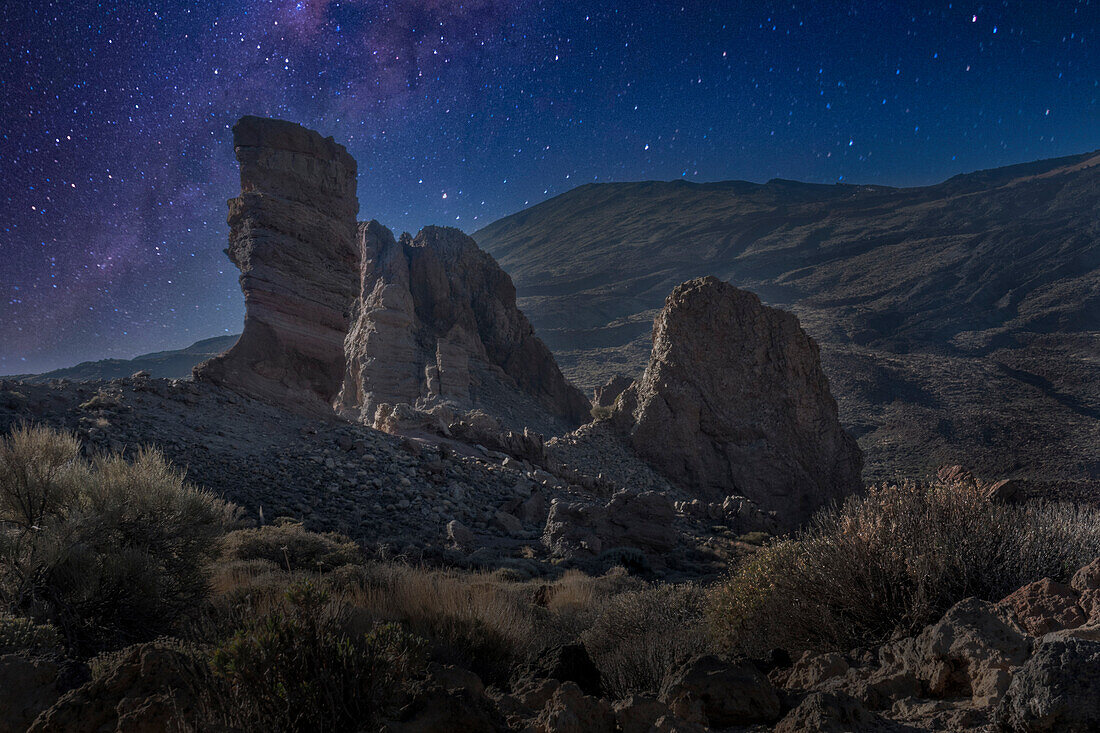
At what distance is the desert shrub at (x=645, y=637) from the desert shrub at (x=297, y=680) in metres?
1.84

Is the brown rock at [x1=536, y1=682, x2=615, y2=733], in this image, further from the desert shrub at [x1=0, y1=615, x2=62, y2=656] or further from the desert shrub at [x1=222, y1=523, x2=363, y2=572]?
the desert shrub at [x1=222, y1=523, x2=363, y2=572]

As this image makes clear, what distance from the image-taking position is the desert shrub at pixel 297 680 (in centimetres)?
225

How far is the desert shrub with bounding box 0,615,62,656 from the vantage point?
3121 millimetres

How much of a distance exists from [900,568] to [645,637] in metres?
1.90

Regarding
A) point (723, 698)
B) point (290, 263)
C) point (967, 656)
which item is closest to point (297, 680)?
point (723, 698)

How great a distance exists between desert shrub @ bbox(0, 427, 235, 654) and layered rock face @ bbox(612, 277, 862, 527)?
1781 centimetres

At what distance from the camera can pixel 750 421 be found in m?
21.3

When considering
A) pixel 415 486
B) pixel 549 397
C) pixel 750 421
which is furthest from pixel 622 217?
pixel 415 486

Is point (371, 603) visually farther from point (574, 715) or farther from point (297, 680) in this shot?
point (574, 715)

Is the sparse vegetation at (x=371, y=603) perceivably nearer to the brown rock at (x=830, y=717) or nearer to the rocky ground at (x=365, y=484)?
the brown rock at (x=830, y=717)

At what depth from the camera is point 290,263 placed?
15.2 metres

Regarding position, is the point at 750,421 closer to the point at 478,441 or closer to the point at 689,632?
the point at 478,441

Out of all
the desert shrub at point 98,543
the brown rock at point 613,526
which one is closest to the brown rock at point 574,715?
the desert shrub at point 98,543

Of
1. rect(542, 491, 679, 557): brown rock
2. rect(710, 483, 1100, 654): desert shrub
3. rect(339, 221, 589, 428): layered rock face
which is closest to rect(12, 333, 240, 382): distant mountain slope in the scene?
rect(339, 221, 589, 428): layered rock face
